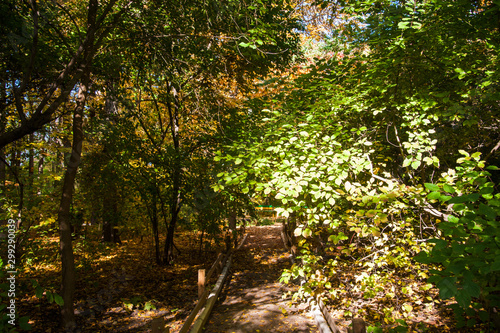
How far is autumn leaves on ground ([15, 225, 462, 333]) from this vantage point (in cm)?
569

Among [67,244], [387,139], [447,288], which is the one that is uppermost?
[387,139]

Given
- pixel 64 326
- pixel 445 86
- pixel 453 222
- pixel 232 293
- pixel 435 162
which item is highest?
pixel 445 86

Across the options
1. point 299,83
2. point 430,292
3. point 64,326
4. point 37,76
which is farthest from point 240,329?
point 37,76

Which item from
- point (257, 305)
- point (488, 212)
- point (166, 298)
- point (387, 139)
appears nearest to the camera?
point (488, 212)

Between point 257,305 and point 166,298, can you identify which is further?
point 166,298

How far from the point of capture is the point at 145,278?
29.1 feet

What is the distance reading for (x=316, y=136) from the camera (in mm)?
4109

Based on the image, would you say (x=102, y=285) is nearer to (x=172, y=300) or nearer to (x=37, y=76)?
(x=172, y=300)

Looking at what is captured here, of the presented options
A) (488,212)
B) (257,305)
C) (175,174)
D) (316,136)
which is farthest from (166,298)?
(488,212)

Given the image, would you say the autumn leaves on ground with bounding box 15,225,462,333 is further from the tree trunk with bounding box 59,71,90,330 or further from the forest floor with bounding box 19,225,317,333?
the tree trunk with bounding box 59,71,90,330

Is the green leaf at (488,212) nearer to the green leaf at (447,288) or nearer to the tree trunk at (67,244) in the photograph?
the green leaf at (447,288)

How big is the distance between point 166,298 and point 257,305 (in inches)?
101

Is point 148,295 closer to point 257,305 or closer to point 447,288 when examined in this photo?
point 257,305

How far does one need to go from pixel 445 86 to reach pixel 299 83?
8.31 ft
